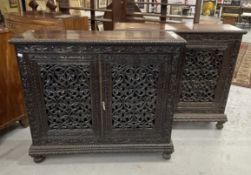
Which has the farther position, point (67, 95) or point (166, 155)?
point (166, 155)

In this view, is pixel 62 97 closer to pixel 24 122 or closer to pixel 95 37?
pixel 95 37

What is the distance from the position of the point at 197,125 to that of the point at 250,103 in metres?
0.87

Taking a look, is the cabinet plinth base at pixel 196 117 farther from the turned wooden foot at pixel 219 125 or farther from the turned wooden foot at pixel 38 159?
the turned wooden foot at pixel 38 159

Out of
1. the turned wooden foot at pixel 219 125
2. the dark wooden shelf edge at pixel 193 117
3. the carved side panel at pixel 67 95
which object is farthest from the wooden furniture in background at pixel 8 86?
the turned wooden foot at pixel 219 125


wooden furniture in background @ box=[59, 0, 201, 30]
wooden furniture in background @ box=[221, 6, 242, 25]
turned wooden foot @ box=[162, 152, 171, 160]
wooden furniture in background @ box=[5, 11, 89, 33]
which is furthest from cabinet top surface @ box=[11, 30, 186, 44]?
wooden furniture in background @ box=[221, 6, 242, 25]

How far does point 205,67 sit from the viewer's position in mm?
1970

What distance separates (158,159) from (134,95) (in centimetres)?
55

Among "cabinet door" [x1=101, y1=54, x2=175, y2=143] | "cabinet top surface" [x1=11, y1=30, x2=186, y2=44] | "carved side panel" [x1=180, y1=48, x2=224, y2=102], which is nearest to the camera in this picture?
"cabinet top surface" [x1=11, y1=30, x2=186, y2=44]

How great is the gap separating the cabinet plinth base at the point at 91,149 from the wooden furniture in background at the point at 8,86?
44cm

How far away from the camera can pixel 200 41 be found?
72.9 inches

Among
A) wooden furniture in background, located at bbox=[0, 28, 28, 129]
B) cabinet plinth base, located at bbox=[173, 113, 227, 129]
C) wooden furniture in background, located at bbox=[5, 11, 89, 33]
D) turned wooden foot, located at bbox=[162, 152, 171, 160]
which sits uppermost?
wooden furniture in background, located at bbox=[5, 11, 89, 33]

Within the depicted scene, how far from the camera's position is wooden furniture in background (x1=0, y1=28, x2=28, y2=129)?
1.79m

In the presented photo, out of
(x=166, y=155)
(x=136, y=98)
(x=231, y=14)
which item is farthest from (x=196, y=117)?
(x=231, y=14)

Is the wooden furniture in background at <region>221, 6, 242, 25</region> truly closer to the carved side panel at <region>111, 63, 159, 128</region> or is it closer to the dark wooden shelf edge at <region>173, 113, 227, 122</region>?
the dark wooden shelf edge at <region>173, 113, 227, 122</region>
